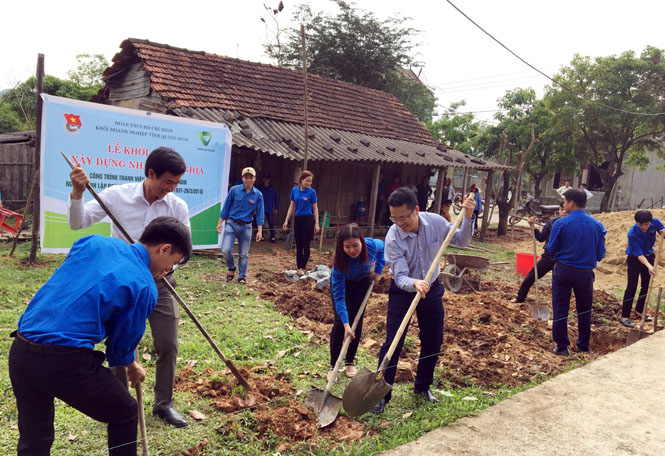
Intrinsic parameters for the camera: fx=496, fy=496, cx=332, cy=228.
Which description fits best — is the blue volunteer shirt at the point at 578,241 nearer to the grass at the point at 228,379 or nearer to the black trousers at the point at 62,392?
the grass at the point at 228,379

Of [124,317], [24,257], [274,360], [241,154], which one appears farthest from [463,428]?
[241,154]

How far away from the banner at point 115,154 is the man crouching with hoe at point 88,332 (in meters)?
5.67

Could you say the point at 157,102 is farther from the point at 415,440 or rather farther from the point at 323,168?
the point at 415,440

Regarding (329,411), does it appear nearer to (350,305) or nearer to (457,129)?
(350,305)

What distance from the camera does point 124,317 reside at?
2193 mm

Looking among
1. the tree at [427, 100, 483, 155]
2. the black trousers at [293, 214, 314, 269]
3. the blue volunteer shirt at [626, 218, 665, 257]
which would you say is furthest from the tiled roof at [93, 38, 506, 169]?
the tree at [427, 100, 483, 155]

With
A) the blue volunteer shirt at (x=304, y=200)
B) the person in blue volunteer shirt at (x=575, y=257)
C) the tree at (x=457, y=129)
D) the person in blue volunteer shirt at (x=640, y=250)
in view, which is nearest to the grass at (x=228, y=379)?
the person in blue volunteer shirt at (x=575, y=257)

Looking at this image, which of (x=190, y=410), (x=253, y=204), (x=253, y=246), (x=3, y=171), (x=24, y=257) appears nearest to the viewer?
(x=190, y=410)

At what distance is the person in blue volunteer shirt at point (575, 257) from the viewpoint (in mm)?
5387

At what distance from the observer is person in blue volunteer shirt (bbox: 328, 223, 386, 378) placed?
4.12 metres

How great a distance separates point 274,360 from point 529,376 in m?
2.53

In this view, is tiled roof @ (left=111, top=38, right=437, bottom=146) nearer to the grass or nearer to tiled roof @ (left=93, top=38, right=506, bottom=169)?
tiled roof @ (left=93, top=38, right=506, bottom=169)

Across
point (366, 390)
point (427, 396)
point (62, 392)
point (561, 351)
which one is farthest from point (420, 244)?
point (561, 351)

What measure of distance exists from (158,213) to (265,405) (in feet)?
5.56
